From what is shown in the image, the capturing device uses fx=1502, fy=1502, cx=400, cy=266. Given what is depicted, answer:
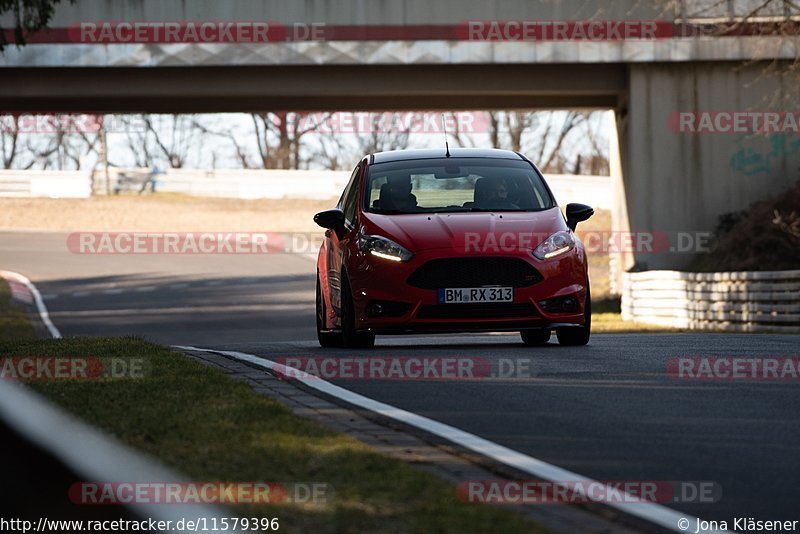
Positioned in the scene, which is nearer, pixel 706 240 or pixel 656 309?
pixel 656 309

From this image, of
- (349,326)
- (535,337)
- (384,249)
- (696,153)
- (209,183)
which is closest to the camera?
(384,249)

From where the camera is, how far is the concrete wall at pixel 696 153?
105ft

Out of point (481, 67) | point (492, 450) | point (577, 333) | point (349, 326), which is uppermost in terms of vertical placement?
point (481, 67)

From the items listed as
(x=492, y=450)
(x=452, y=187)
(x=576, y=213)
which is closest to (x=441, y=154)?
(x=452, y=187)

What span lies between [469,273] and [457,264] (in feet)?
0.42

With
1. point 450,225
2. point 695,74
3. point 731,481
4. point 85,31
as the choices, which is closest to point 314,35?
point 85,31

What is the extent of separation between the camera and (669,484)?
5.93 meters

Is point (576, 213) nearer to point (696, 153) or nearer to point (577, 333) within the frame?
point (577, 333)

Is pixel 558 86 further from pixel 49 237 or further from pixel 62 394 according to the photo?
pixel 49 237

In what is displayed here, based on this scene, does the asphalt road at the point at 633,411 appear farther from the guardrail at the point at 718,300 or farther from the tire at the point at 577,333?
the guardrail at the point at 718,300

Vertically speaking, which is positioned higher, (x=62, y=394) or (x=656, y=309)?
(x=62, y=394)

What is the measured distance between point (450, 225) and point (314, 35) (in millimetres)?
19016

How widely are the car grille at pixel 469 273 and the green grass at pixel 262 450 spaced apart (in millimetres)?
2786

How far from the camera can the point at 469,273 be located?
1227 cm
